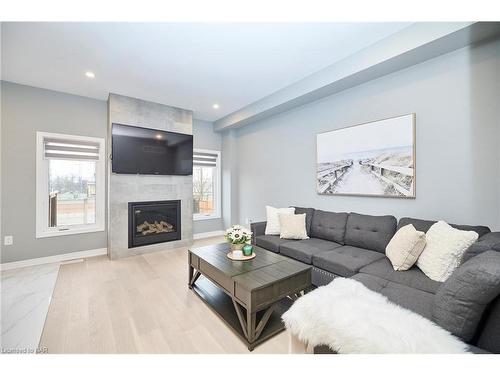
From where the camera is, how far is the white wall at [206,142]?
507cm

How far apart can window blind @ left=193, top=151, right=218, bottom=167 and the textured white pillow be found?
174 inches

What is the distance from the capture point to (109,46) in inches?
94.1

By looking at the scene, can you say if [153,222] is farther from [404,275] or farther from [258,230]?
[404,275]

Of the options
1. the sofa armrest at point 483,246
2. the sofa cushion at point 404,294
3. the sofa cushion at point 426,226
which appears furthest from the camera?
the sofa cushion at point 426,226

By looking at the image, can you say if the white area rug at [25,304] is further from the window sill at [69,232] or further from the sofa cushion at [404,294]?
the sofa cushion at [404,294]

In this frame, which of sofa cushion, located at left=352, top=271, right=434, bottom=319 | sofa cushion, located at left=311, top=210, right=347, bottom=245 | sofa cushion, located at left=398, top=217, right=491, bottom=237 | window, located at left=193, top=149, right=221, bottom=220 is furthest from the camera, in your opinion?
window, located at left=193, top=149, right=221, bottom=220

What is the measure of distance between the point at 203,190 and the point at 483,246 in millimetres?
4718

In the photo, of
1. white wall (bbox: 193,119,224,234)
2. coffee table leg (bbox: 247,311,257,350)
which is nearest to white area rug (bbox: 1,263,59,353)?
coffee table leg (bbox: 247,311,257,350)

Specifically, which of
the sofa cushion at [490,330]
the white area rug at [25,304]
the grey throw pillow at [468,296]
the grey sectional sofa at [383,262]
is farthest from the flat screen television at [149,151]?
the sofa cushion at [490,330]

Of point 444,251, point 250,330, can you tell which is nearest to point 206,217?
point 250,330

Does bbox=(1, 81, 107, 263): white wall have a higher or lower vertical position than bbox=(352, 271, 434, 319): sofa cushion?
higher

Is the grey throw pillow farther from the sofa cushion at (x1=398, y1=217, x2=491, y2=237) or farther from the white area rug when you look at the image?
the white area rug

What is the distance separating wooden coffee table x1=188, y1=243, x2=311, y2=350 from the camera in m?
1.71

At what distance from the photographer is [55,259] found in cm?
346
